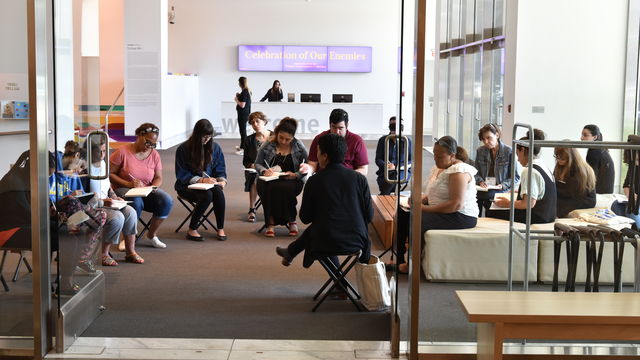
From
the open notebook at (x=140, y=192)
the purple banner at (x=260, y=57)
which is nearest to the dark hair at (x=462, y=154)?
the open notebook at (x=140, y=192)

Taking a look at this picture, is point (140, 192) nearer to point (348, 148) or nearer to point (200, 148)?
point (200, 148)

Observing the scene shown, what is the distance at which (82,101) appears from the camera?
5.00 meters

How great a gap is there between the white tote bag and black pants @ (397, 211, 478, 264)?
62 cm

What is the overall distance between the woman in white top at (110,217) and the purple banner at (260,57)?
15.1 m

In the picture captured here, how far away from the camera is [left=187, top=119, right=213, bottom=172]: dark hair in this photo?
7641 mm

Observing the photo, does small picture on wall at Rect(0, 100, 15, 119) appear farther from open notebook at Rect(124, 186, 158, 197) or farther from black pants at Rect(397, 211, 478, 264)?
open notebook at Rect(124, 186, 158, 197)

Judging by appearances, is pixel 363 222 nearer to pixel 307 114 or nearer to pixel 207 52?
pixel 307 114

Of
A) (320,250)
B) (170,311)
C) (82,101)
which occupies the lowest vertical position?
(170,311)

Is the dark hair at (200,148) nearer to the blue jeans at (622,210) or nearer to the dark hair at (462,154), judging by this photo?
the dark hair at (462,154)

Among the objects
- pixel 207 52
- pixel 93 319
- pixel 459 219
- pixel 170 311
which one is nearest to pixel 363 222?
pixel 459 219

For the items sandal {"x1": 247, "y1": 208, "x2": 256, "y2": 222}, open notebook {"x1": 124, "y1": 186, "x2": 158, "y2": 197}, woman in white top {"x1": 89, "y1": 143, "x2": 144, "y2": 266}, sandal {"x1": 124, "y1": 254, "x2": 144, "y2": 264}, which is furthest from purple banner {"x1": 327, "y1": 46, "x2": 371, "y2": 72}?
sandal {"x1": 124, "y1": 254, "x2": 144, "y2": 264}

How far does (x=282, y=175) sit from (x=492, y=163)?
11.8 ft

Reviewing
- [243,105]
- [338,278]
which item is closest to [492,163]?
[338,278]

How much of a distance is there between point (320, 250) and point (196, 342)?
3.43 ft
